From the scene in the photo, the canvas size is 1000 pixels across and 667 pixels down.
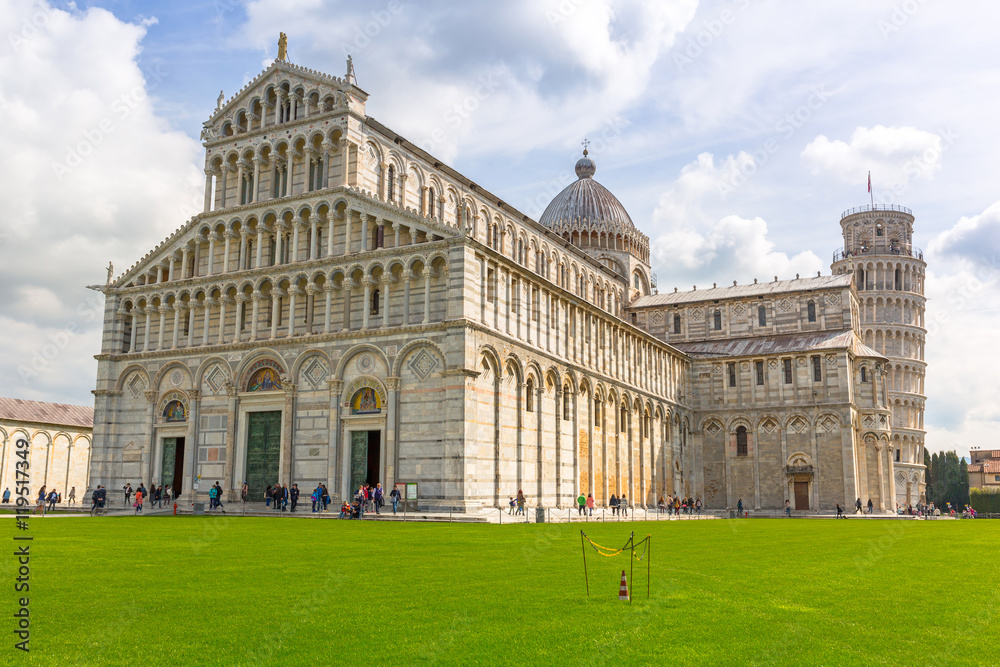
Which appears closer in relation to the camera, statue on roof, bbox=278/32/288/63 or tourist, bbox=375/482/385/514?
tourist, bbox=375/482/385/514

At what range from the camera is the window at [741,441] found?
214 ft

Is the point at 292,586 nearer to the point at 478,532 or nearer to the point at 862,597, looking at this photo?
the point at 862,597

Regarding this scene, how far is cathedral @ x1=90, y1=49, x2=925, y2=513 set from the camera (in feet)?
126

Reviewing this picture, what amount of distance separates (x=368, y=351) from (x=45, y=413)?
41.6 m

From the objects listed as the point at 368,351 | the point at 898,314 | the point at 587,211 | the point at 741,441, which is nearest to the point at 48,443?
the point at 368,351

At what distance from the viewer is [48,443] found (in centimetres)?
6575

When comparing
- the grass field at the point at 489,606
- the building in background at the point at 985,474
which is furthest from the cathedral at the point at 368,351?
the building in background at the point at 985,474

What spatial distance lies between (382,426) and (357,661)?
101ft

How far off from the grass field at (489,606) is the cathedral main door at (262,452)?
2240 centimetres

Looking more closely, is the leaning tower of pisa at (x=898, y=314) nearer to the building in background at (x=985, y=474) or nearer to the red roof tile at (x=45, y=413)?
the building in background at (x=985, y=474)

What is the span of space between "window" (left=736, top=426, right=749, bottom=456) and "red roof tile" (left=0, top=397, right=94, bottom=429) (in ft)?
167

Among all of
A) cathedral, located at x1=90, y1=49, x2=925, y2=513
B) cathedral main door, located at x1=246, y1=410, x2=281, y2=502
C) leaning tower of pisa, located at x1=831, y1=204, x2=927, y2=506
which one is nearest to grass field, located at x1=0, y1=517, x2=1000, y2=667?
cathedral, located at x1=90, y1=49, x2=925, y2=513

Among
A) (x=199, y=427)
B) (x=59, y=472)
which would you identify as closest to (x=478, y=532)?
(x=199, y=427)

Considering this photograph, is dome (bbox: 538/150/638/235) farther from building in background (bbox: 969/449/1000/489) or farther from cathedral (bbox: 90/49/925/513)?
building in background (bbox: 969/449/1000/489)
